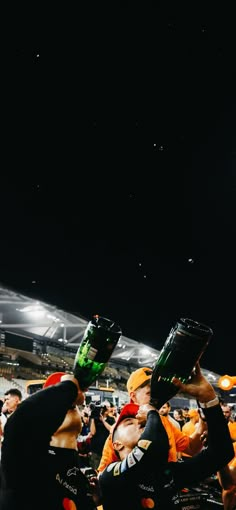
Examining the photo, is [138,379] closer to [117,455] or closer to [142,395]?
[142,395]

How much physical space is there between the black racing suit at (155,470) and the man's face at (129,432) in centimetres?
21

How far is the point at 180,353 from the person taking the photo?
4.68 ft

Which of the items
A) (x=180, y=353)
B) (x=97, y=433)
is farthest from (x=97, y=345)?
(x=97, y=433)

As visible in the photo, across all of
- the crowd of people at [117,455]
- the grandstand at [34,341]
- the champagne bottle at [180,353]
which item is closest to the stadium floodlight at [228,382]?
the crowd of people at [117,455]

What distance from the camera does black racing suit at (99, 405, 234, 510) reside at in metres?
1.80

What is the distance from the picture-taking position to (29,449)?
1.55m

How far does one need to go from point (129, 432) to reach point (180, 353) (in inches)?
46.4

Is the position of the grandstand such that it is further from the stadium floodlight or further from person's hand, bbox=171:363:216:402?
person's hand, bbox=171:363:216:402

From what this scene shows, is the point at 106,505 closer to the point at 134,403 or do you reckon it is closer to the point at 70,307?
the point at 134,403

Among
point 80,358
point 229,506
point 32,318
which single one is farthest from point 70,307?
point 80,358

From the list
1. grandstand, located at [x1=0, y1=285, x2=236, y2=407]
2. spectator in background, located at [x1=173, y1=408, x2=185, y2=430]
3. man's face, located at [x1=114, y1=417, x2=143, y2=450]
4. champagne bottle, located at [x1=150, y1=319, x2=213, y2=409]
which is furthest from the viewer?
grandstand, located at [x1=0, y1=285, x2=236, y2=407]

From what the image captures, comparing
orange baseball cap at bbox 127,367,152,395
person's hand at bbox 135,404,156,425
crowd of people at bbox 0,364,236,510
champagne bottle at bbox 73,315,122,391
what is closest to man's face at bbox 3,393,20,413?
crowd of people at bbox 0,364,236,510

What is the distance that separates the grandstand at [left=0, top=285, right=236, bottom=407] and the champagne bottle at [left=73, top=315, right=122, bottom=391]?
65.0 feet

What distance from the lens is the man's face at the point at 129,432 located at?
2.35m
